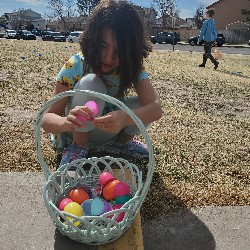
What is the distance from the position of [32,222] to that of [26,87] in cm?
360

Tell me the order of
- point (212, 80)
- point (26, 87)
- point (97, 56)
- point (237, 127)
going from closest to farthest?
1. point (97, 56)
2. point (237, 127)
3. point (26, 87)
4. point (212, 80)

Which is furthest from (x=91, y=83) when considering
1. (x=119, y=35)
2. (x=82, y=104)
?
(x=119, y=35)

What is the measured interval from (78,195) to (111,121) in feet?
1.39

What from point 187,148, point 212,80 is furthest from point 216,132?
point 212,80

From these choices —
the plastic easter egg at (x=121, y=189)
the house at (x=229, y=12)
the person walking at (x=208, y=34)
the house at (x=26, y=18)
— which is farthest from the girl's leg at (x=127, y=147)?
the house at (x=26, y=18)

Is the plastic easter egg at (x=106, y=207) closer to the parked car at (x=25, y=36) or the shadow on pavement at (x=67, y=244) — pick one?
the shadow on pavement at (x=67, y=244)

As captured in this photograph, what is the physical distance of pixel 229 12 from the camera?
171ft

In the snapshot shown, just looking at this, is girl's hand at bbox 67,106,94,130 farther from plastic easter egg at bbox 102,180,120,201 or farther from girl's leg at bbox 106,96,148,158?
girl's leg at bbox 106,96,148,158

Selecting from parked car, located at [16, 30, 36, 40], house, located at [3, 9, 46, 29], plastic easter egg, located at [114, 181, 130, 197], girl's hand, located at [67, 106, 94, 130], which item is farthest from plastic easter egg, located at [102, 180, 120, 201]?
house, located at [3, 9, 46, 29]

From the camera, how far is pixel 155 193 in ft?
7.31

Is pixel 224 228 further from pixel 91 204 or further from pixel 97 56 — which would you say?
pixel 97 56

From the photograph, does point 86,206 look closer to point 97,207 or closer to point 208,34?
point 97,207

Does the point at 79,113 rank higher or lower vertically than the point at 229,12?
lower

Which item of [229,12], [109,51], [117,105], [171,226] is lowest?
[171,226]
